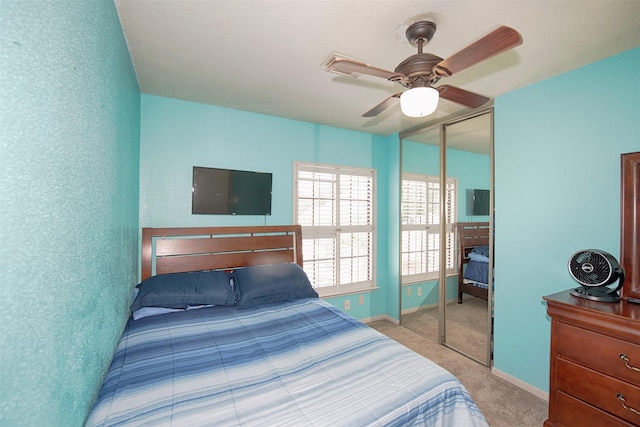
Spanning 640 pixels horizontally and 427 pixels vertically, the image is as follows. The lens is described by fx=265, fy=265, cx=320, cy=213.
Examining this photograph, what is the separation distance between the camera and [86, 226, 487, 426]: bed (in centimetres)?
106

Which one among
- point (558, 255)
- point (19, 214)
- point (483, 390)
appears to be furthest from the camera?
point (483, 390)

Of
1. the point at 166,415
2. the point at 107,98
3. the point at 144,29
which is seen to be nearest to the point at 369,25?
the point at 144,29

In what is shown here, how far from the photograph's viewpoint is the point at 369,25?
1.57 metres

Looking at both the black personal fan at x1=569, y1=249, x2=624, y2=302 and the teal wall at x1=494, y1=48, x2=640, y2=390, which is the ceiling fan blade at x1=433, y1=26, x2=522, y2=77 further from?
the black personal fan at x1=569, y1=249, x2=624, y2=302

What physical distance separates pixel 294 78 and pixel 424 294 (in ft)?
10.2

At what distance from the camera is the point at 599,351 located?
160cm

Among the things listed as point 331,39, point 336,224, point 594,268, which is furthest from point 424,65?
point 336,224

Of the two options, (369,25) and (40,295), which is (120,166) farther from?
(369,25)

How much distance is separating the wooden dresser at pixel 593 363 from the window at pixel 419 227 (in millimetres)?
1665

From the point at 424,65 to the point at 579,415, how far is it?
7.67ft

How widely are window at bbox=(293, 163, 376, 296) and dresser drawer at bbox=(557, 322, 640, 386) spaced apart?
7.10ft

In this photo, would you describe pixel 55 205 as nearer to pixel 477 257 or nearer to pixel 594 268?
pixel 594 268

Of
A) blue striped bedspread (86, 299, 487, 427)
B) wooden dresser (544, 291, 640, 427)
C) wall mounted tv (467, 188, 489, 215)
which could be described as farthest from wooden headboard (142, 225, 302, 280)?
wooden dresser (544, 291, 640, 427)

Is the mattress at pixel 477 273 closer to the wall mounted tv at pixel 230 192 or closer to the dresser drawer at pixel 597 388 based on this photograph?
the dresser drawer at pixel 597 388
